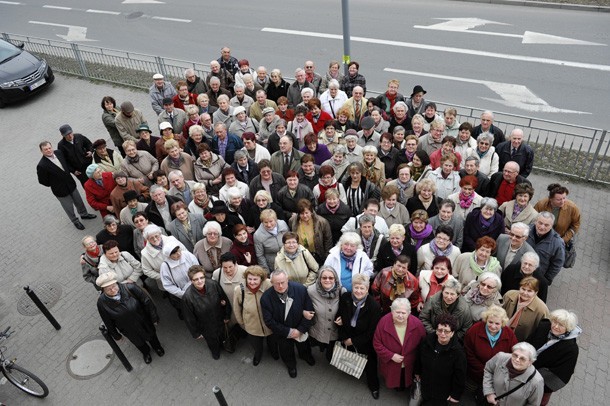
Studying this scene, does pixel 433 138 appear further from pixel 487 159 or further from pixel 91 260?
pixel 91 260

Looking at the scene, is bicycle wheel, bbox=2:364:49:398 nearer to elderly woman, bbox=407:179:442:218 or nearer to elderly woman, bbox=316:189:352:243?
elderly woman, bbox=316:189:352:243

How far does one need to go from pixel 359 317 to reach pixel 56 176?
6.84 m

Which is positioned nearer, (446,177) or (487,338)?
(487,338)

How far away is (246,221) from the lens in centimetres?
737

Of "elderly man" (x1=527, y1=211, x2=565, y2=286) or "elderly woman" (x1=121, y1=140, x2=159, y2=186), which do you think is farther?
"elderly woman" (x1=121, y1=140, x2=159, y2=186)

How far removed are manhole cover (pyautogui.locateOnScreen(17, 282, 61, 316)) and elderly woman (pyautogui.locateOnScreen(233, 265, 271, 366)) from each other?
403 cm

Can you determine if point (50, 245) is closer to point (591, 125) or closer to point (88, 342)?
point (88, 342)

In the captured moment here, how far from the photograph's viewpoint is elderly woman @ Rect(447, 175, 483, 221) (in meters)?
6.71

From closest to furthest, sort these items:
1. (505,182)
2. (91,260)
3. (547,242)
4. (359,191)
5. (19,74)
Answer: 1. (547,242)
2. (91,260)
3. (505,182)
4. (359,191)
5. (19,74)

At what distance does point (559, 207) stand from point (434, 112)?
3.13 meters

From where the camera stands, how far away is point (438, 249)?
238 inches

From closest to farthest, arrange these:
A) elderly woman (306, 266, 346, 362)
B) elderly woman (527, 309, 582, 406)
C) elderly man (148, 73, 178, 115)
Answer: elderly woman (527, 309, 582, 406) < elderly woman (306, 266, 346, 362) < elderly man (148, 73, 178, 115)

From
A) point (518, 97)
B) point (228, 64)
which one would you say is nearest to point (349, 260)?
point (228, 64)

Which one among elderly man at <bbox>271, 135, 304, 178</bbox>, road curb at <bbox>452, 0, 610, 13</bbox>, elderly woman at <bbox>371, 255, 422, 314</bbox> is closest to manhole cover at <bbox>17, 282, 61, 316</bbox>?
elderly man at <bbox>271, 135, 304, 178</bbox>
